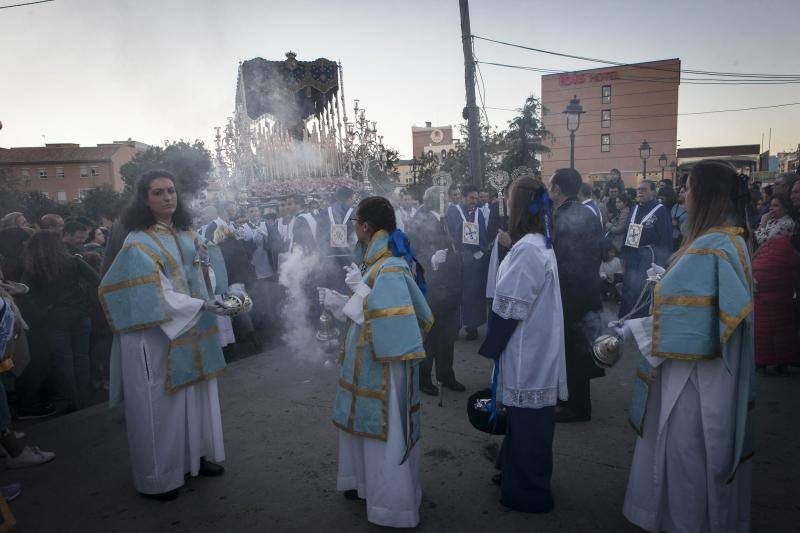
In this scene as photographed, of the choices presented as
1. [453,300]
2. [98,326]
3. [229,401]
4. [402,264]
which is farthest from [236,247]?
[402,264]

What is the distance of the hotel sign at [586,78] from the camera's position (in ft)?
155

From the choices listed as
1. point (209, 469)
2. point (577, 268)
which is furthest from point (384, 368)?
point (577, 268)

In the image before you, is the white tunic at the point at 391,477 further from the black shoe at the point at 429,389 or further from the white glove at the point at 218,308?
the black shoe at the point at 429,389

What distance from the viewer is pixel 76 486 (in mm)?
3510

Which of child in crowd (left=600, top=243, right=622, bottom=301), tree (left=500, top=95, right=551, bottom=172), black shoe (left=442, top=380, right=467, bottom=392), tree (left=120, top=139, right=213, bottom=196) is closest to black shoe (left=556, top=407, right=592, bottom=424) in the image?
black shoe (left=442, top=380, right=467, bottom=392)

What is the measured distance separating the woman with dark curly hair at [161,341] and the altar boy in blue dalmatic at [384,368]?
3.13ft

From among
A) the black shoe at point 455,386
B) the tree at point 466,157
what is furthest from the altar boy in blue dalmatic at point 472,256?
the tree at point 466,157

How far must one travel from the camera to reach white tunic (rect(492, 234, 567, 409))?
270 centimetres

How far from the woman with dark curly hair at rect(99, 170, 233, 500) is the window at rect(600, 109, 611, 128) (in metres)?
50.8

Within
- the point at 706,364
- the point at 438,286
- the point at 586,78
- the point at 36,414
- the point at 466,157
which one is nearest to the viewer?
the point at 706,364

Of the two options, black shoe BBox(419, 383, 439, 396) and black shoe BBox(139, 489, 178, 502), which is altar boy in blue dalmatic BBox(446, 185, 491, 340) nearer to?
black shoe BBox(419, 383, 439, 396)

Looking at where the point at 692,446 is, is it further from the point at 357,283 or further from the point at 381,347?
the point at 357,283

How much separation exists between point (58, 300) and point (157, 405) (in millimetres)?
2528

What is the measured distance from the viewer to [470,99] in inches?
381
